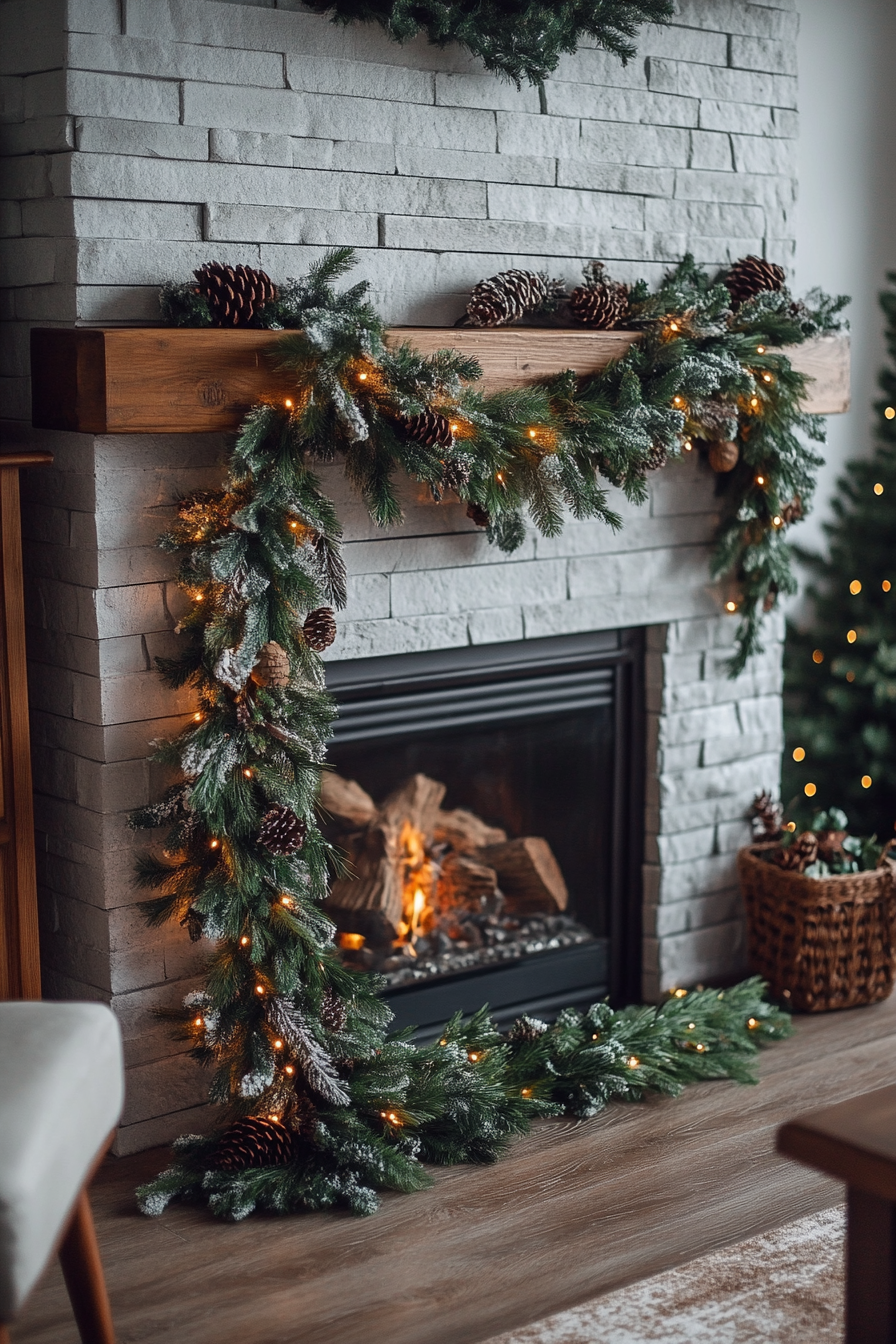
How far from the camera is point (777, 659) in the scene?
3252 millimetres

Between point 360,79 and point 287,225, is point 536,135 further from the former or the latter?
point 287,225

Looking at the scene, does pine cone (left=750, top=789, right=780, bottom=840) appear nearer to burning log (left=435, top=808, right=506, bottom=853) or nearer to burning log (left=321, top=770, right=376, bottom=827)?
burning log (left=435, top=808, right=506, bottom=853)

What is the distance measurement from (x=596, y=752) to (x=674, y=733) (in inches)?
6.8

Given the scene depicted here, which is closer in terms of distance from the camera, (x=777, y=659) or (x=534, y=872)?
(x=534, y=872)

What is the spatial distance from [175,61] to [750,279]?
1232mm

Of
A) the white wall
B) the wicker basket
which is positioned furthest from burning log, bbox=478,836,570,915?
the white wall

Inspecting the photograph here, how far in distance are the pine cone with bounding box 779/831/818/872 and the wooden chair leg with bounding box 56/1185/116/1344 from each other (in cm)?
172

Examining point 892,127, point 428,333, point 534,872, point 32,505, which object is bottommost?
point 534,872

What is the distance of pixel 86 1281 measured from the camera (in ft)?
5.77

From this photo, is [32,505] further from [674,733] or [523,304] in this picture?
[674,733]

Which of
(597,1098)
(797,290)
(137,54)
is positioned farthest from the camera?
(797,290)

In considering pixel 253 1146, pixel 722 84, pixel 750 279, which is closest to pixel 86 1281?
pixel 253 1146

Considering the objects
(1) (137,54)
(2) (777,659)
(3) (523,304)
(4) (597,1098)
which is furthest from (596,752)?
(1) (137,54)

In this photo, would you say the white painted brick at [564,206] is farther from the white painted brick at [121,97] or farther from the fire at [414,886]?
the fire at [414,886]
